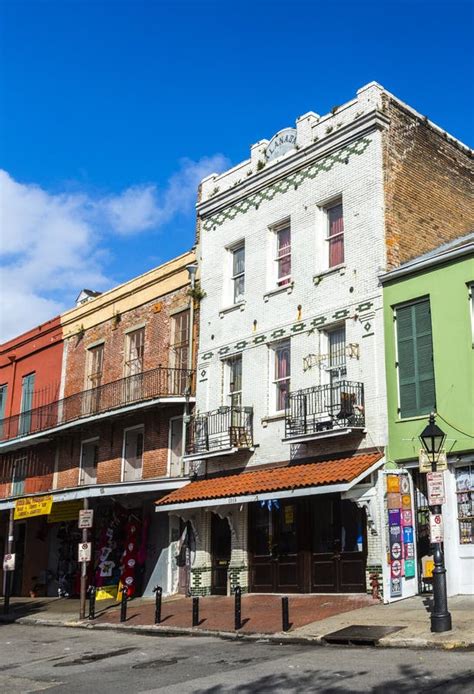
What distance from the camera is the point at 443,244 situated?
20141 millimetres

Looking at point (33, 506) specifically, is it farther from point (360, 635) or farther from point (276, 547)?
point (360, 635)

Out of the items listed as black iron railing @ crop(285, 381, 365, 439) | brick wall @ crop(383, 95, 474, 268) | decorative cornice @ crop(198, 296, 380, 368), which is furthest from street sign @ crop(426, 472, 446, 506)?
brick wall @ crop(383, 95, 474, 268)

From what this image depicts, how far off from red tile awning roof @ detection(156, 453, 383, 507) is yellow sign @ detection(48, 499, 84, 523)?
5.97 metres

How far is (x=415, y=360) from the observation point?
677 inches

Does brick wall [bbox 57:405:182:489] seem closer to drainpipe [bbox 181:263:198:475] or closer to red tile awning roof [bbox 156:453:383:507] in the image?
drainpipe [bbox 181:263:198:475]

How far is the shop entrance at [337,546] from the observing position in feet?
57.4

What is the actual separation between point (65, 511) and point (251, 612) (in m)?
11.0

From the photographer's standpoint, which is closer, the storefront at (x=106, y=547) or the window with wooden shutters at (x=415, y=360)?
the window with wooden shutters at (x=415, y=360)

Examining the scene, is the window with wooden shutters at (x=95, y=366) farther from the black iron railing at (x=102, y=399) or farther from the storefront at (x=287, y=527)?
the storefront at (x=287, y=527)

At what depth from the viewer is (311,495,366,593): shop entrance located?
17500 millimetres

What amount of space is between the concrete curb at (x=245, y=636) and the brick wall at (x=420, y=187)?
8933mm

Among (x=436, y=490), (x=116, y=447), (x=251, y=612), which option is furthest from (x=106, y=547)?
(x=436, y=490)

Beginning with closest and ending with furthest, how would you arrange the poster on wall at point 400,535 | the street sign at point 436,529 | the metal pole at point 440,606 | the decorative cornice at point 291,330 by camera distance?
the metal pole at point 440,606 → the street sign at point 436,529 → the poster on wall at point 400,535 → the decorative cornice at point 291,330

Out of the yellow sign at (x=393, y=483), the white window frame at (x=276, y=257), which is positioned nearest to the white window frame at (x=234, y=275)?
the white window frame at (x=276, y=257)
